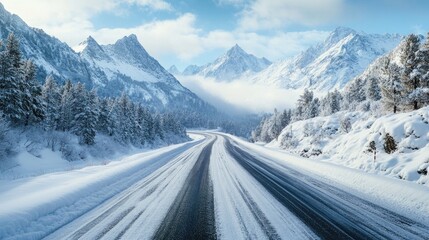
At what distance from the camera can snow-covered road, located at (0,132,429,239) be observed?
591 centimetres

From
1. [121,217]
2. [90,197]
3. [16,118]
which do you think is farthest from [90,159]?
[121,217]

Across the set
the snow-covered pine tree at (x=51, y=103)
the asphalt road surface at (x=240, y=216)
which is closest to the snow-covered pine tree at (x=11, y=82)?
the snow-covered pine tree at (x=51, y=103)

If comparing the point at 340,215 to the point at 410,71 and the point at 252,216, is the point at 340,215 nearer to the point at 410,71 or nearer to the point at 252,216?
the point at 252,216

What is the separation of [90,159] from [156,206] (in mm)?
34106

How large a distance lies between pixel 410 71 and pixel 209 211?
2443 centimetres

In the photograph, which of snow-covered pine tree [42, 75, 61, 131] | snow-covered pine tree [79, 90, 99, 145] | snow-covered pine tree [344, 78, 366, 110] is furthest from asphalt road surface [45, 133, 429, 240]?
snow-covered pine tree [344, 78, 366, 110]

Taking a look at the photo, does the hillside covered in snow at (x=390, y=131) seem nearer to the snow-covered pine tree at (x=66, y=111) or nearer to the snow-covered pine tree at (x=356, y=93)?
the snow-covered pine tree at (x=66, y=111)

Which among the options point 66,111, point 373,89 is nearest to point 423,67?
point 373,89

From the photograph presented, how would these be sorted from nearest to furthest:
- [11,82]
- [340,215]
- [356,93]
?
[340,215] → [11,82] → [356,93]

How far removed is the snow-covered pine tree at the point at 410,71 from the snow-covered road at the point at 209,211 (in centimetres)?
1656

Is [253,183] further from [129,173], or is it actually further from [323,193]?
[129,173]

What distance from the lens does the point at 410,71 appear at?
2488 centimetres

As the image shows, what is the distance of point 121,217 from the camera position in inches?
276

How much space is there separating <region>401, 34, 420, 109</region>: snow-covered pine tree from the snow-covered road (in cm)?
1656
